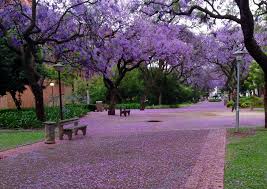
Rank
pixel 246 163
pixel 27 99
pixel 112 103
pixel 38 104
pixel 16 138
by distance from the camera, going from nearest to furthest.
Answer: pixel 246 163 < pixel 16 138 < pixel 38 104 < pixel 112 103 < pixel 27 99

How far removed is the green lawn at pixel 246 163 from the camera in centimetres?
784

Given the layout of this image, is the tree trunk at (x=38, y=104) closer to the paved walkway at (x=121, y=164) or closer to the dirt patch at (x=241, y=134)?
the paved walkway at (x=121, y=164)

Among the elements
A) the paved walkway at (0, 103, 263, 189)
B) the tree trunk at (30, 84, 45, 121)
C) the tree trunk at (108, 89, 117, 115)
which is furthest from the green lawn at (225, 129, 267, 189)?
the tree trunk at (108, 89, 117, 115)

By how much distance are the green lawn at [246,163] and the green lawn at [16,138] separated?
22.8 feet

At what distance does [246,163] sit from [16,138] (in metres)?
10.3

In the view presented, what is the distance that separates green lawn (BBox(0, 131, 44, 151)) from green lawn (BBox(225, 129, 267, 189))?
6.95 metres

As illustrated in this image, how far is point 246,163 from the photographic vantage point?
9812mm

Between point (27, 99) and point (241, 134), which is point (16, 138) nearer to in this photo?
point (241, 134)

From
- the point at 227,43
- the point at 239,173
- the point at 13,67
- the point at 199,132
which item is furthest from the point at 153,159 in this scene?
the point at 227,43

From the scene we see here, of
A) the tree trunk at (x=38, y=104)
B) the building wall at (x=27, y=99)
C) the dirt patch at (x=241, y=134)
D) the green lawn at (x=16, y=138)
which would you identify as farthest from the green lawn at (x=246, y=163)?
the building wall at (x=27, y=99)

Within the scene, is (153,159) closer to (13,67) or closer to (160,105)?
(13,67)

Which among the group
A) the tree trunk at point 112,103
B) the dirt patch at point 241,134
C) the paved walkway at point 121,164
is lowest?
the paved walkway at point 121,164

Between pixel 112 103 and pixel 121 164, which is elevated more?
pixel 112 103

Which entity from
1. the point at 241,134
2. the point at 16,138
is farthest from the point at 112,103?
the point at 241,134
